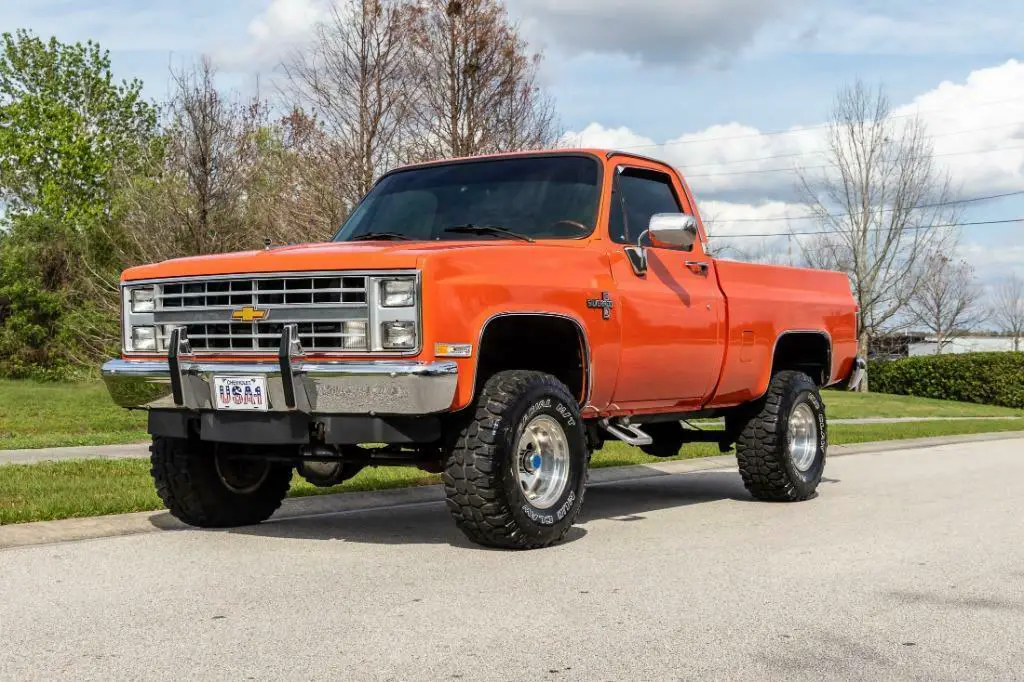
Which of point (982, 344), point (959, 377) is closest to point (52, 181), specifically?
point (959, 377)

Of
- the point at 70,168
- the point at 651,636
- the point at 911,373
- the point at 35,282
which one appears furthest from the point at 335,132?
the point at 911,373

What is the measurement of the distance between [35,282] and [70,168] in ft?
38.3

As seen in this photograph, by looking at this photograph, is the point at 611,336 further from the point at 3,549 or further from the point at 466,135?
the point at 466,135

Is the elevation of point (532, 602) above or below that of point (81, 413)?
above

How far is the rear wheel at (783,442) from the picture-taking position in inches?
389

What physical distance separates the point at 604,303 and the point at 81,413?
14.8m

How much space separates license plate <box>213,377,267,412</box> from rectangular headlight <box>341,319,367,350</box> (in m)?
0.51

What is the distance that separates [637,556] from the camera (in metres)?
7.26

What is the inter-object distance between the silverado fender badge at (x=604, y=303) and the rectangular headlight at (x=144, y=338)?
8.76 feet

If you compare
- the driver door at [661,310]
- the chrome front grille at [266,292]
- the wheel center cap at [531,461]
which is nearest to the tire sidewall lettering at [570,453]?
the wheel center cap at [531,461]

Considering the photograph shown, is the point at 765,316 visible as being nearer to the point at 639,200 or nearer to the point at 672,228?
the point at 639,200

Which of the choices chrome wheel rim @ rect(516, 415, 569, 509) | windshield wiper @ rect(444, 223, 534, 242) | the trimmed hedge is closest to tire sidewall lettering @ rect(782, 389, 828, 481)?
chrome wheel rim @ rect(516, 415, 569, 509)

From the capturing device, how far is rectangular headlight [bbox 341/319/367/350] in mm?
6797

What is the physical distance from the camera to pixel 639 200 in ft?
29.5
